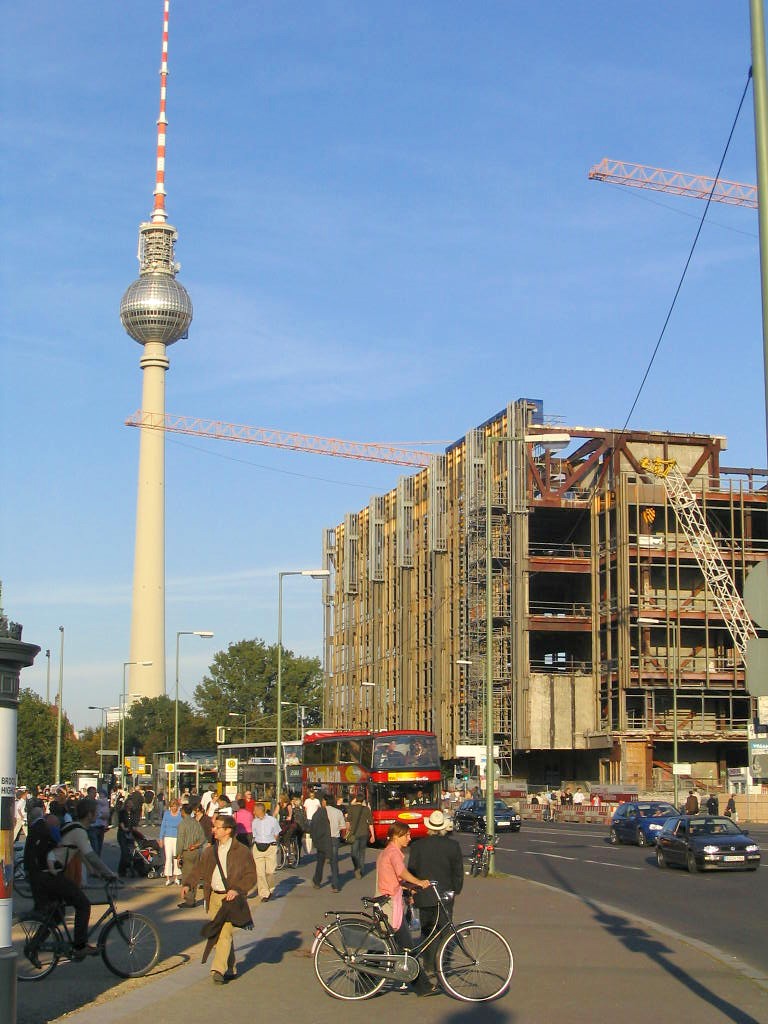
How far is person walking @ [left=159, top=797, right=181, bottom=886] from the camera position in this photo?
27.6 metres

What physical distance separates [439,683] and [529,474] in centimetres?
1868

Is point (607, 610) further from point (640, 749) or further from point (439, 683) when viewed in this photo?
point (439, 683)

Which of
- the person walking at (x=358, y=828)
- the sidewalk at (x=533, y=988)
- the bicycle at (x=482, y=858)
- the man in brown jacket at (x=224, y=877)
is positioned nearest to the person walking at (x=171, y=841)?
the person walking at (x=358, y=828)

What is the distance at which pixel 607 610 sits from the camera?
83.2 metres

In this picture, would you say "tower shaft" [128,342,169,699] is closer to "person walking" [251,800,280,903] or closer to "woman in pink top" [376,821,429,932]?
"person walking" [251,800,280,903]

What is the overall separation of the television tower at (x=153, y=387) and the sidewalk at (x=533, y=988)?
382 feet

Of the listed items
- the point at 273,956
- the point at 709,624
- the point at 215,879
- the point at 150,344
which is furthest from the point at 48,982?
the point at 150,344

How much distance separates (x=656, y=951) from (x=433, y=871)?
3836 millimetres

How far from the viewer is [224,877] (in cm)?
1320

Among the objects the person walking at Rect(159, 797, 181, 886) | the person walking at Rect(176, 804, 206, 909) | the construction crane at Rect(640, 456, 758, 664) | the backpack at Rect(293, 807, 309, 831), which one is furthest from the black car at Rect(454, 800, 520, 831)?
the construction crane at Rect(640, 456, 758, 664)

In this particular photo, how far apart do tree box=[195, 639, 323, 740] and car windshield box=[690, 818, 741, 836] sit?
11503cm

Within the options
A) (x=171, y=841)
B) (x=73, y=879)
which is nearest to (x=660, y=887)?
(x=171, y=841)

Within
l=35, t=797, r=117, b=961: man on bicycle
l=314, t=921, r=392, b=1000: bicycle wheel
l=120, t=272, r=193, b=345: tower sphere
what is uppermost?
l=120, t=272, r=193, b=345: tower sphere

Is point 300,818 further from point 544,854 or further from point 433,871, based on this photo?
point 433,871
